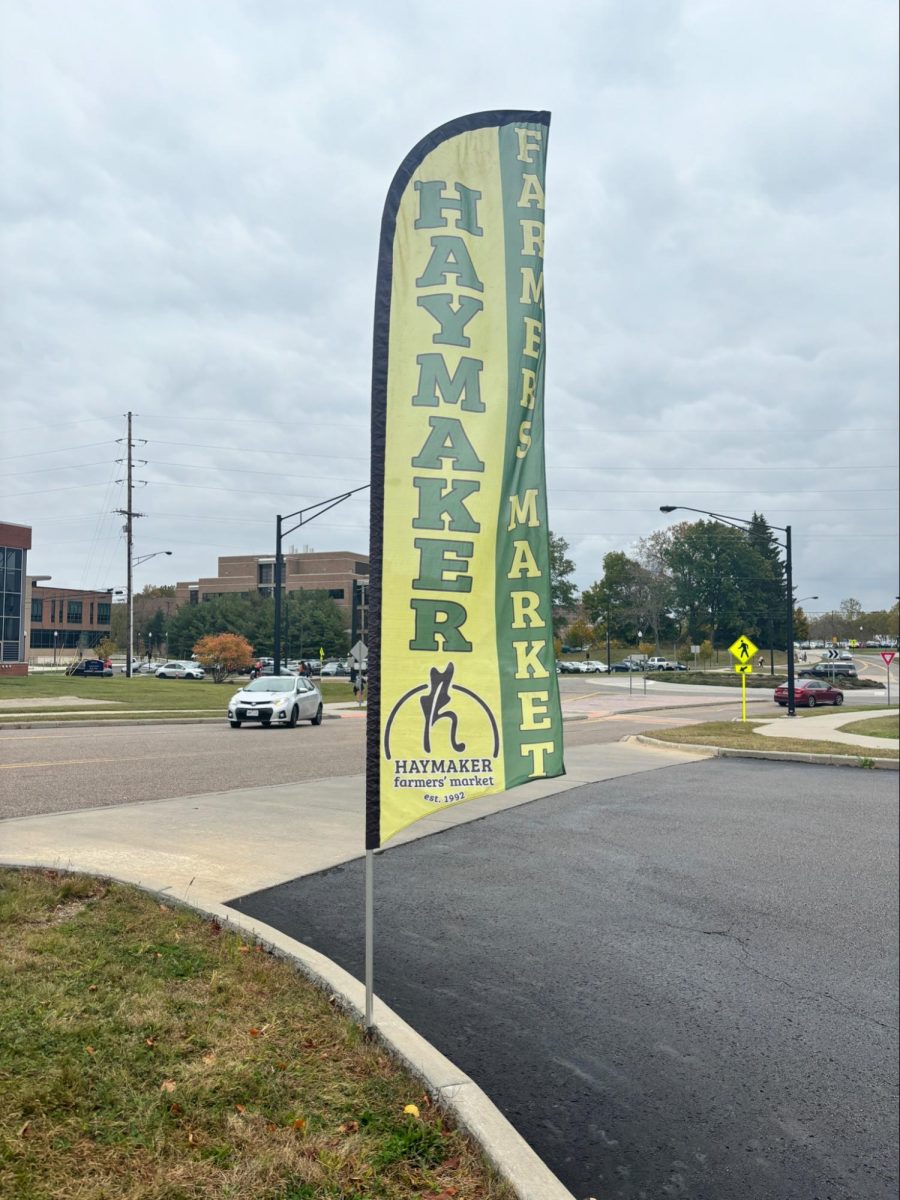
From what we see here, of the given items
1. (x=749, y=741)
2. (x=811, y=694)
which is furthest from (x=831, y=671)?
(x=749, y=741)

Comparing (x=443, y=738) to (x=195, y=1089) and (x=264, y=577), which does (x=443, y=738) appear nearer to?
(x=195, y=1089)

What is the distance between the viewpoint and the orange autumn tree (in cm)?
629

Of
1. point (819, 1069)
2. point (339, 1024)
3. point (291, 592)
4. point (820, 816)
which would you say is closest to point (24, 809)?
point (291, 592)

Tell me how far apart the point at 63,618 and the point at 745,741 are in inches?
670

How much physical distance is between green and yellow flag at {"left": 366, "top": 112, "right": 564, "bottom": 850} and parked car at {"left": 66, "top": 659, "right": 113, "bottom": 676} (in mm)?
2476

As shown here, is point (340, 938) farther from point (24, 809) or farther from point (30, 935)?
point (24, 809)

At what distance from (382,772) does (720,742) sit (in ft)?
55.1

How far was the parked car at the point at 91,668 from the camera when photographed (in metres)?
5.45

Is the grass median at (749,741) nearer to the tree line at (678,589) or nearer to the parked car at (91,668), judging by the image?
the tree line at (678,589)

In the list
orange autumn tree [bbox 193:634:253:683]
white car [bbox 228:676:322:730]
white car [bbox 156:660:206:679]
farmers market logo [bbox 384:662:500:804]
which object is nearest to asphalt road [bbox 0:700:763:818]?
white car [bbox 228:676:322:730]

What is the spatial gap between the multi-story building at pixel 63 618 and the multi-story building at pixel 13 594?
0.11m

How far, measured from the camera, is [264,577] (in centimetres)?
613

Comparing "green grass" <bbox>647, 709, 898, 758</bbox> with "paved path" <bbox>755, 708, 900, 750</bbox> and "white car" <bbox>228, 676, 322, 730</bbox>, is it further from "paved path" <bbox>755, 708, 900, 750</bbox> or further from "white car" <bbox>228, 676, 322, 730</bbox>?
"white car" <bbox>228, 676, 322, 730</bbox>

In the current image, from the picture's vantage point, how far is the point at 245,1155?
3066 millimetres
